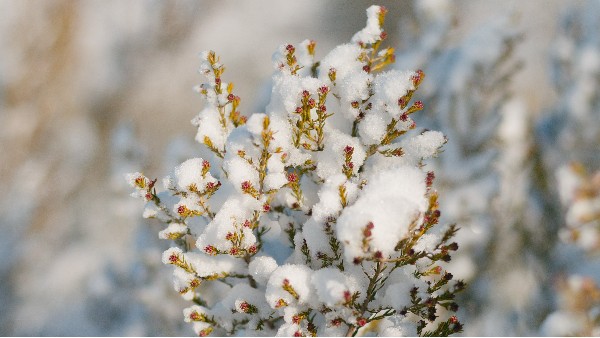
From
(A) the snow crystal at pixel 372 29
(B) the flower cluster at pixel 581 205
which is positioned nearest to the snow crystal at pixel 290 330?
(A) the snow crystal at pixel 372 29

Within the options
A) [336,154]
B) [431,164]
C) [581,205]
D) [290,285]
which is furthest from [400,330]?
[581,205]

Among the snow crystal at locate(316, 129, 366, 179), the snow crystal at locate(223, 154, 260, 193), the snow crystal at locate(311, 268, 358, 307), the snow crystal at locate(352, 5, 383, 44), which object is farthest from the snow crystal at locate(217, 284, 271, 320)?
the snow crystal at locate(352, 5, 383, 44)

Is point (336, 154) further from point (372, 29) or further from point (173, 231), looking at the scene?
point (173, 231)

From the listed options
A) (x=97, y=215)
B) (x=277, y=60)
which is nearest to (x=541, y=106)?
(x=277, y=60)

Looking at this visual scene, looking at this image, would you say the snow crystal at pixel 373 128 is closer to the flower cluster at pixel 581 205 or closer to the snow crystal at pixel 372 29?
the snow crystal at pixel 372 29

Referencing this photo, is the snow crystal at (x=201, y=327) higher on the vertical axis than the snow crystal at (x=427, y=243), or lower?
lower

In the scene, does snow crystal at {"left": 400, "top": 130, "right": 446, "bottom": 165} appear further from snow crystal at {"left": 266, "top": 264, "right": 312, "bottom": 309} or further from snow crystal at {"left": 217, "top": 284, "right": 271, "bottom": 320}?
snow crystal at {"left": 217, "top": 284, "right": 271, "bottom": 320}
